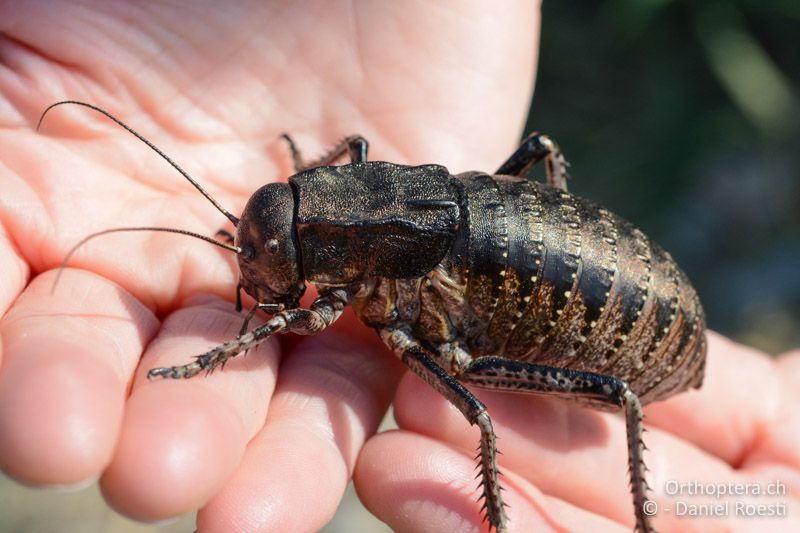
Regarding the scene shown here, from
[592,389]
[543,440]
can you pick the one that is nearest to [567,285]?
[592,389]

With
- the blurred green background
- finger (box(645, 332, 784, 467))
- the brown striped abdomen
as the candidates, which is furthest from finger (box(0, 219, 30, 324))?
the blurred green background

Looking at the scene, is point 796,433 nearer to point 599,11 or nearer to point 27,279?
point 27,279

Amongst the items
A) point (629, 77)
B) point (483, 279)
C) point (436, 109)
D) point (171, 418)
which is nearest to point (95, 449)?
point (171, 418)

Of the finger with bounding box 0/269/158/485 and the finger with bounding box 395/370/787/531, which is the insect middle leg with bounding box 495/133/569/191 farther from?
the finger with bounding box 0/269/158/485

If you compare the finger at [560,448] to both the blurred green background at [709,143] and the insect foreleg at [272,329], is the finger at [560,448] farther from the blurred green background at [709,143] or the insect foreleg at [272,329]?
the blurred green background at [709,143]

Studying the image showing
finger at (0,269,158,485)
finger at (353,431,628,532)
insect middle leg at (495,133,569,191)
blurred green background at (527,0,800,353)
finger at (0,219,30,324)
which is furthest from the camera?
blurred green background at (527,0,800,353)

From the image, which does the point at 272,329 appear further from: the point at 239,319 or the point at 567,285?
the point at 567,285

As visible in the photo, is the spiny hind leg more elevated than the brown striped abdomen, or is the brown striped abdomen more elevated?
the brown striped abdomen
